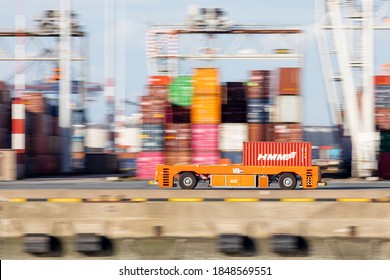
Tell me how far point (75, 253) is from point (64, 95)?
7256 cm

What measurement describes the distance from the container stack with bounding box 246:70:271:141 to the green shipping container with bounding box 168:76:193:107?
512 cm

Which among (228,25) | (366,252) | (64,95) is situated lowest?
(366,252)

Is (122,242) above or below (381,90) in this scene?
below

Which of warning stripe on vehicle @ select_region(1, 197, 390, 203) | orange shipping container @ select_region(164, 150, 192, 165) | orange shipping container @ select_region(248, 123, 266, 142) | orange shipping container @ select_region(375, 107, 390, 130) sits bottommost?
orange shipping container @ select_region(164, 150, 192, 165)

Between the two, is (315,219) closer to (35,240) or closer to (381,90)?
(35,240)

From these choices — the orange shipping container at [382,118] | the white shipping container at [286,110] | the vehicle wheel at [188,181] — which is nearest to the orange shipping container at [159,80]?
the white shipping container at [286,110]

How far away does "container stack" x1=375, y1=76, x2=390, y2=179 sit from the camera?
272ft

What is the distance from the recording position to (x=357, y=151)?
266 feet

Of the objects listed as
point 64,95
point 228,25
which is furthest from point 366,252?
point 64,95

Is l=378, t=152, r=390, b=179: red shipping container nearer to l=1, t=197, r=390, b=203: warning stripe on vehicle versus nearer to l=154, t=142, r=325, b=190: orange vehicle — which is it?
l=154, t=142, r=325, b=190: orange vehicle

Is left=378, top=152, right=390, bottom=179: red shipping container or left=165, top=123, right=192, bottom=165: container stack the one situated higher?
left=165, top=123, right=192, bottom=165: container stack

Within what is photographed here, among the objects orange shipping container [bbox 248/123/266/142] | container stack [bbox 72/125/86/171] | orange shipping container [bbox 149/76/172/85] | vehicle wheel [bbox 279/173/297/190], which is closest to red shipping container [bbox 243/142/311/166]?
vehicle wheel [bbox 279/173/297/190]
